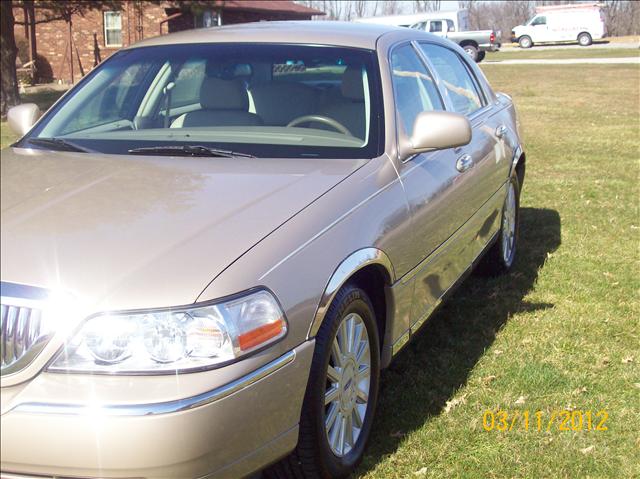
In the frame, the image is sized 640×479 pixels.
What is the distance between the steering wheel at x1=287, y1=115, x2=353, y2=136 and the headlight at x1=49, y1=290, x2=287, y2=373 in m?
1.57

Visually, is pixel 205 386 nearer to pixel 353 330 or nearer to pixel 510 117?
pixel 353 330

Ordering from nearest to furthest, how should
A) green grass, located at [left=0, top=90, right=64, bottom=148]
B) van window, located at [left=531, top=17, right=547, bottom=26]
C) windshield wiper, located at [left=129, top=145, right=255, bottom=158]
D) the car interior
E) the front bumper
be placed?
the front bumper, windshield wiper, located at [left=129, top=145, right=255, bottom=158], the car interior, green grass, located at [left=0, top=90, right=64, bottom=148], van window, located at [left=531, top=17, right=547, bottom=26]

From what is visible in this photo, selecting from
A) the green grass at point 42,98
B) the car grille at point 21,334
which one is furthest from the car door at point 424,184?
the green grass at point 42,98

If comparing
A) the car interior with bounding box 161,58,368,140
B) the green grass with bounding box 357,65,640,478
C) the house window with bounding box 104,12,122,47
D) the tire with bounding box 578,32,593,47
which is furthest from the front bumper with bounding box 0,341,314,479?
the tire with bounding box 578,32,593,47

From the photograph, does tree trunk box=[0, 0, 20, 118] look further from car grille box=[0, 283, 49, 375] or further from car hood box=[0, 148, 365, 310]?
car grille box=[0, 283, 49, 375]

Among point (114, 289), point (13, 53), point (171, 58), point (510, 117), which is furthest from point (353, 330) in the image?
point (13, 53)

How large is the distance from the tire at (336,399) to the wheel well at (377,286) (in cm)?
10

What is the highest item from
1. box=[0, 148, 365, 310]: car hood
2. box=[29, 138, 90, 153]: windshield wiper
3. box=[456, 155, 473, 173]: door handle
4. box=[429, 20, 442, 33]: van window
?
box=[29, 138, 90, 153]: windshield wiper

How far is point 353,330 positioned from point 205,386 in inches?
36.0

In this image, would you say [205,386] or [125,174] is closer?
[205,386]

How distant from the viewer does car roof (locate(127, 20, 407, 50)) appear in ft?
14.0

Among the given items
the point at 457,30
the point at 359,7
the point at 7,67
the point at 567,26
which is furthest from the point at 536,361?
the point at 359,7

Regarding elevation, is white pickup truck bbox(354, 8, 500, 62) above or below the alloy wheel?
below

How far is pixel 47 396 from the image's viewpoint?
7.75 feet
